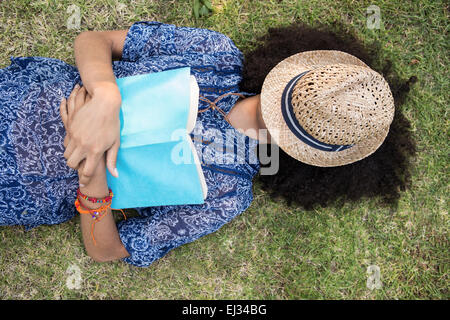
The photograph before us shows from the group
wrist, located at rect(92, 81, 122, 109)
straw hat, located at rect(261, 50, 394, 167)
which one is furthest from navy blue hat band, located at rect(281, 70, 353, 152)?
wrist, located at rect(92, 81, 122, 109)

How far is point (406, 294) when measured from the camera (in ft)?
8.60

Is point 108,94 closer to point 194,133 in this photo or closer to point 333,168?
point 194,133

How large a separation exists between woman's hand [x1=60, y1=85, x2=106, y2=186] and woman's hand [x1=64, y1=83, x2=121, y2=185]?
3cm

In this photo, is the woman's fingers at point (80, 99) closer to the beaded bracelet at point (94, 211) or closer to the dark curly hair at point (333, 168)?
the beaded bracelet at point (94, 211)

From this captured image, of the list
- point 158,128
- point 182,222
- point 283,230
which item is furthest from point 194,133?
point 283,230

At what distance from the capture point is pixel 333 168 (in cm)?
202

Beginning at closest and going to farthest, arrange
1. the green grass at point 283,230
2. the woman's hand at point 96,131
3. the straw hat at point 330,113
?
the straw hat at point 330,113, the woman's hand at point 96,131, the green grass at point 283,230

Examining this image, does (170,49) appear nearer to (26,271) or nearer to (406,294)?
(26,271)

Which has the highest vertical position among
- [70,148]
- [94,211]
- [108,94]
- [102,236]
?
[108,94]

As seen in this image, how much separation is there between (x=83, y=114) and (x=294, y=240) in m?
1.76

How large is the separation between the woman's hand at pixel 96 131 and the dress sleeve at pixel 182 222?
1.75ft

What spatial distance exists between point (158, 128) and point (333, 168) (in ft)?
3.54

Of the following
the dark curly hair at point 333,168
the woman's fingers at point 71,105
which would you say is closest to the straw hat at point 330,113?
the dark curly hair at point 333,168

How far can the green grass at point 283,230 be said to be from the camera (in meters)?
2.46
